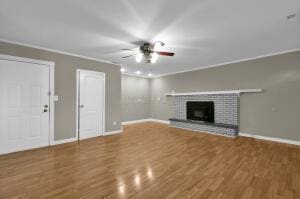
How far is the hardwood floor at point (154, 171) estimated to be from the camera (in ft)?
6.66

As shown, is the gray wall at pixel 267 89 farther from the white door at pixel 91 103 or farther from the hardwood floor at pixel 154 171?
the white door at pixel 91 103

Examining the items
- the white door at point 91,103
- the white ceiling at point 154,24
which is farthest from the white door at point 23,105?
the white door at point 91,103

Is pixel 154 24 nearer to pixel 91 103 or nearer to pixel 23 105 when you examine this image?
pixel 91 103

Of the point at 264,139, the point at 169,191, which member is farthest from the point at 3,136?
the point at 264,139

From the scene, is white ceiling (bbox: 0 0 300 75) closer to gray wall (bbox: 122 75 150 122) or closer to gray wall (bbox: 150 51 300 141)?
gray wall (bbox: 150 51 300 141)

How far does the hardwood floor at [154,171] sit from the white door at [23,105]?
32 centimetres

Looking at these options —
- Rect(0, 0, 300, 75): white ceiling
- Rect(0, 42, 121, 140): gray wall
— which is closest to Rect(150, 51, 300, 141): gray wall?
Rect(0, 0, 300, 75): white ceiling

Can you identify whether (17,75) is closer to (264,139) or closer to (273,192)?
(273,192)

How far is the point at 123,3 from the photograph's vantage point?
2061 mm

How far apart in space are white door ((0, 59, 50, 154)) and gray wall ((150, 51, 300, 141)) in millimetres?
5474

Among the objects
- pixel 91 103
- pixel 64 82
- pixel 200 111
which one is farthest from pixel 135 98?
pixel 64 82

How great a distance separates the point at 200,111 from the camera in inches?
238

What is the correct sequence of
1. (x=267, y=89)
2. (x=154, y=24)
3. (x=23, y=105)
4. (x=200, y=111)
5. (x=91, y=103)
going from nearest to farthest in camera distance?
(x=154, y=24) < (x=23, y=105) < (x=267, y=89) < (x=91, y=103) < (x=200, y=111)

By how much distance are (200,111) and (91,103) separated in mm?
4108
